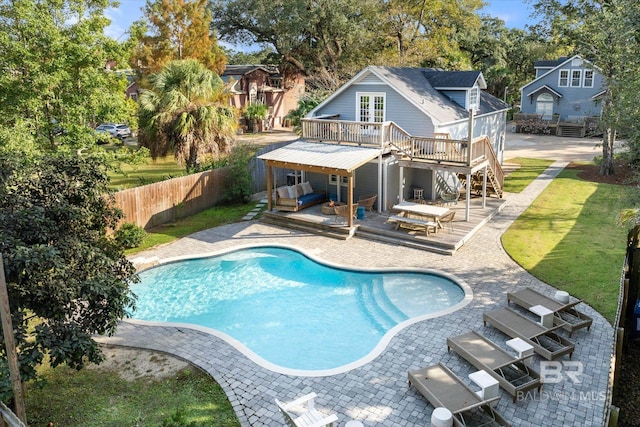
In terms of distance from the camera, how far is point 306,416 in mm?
8539

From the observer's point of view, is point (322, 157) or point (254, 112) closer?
point (322, 157)

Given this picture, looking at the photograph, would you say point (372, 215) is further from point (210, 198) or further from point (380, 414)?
point (380, 414)

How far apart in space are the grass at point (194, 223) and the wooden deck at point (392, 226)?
6.28ft

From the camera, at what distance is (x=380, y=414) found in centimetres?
914

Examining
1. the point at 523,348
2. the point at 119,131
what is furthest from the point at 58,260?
the point at 119,131

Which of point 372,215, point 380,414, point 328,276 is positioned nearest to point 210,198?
point 372,215

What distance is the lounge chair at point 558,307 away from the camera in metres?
11.7

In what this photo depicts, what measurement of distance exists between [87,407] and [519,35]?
68.4m

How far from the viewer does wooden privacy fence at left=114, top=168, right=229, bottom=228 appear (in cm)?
1961

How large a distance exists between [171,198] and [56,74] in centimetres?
661

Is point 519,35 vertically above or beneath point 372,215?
above

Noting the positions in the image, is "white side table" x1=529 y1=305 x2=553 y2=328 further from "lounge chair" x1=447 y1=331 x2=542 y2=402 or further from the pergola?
the pergola

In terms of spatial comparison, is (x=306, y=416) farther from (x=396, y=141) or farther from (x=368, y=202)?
(x=396, y=141)

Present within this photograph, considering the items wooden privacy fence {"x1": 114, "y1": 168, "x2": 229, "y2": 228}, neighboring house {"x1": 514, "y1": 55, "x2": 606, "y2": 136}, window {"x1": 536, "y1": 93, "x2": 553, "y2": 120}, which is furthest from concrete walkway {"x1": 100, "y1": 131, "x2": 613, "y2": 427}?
window {"x1": 536, "y1": 93, "x2": 553, "y2": 120}
